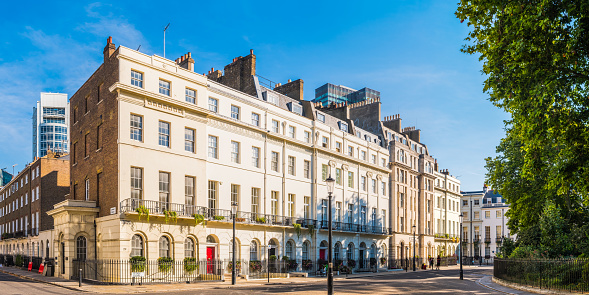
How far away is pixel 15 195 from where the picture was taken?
6400 cm

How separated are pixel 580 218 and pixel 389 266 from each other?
27085 millimetres

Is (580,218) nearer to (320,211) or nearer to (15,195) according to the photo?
(320,211)

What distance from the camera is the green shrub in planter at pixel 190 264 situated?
1230 inches

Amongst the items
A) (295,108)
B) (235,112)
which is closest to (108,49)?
(235,112)

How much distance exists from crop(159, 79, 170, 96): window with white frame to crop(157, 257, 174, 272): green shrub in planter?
35.5ft

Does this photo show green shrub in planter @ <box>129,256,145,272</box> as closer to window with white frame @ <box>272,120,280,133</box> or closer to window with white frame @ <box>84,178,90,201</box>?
window with white frame @ <box>84,178,90,201</box>

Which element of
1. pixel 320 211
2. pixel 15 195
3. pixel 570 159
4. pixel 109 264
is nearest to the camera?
pixel 570 159

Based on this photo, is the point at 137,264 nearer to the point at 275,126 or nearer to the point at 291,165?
the point at 275,126

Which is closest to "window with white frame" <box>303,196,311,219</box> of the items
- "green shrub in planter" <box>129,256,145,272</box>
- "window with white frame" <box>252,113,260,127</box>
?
"window with white frame" <box>252,113,260,127</box>

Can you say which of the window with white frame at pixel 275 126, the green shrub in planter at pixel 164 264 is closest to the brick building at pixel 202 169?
the window with white frame at pixel 275 126

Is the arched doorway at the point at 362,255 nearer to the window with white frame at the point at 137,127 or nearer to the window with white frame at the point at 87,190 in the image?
the window with white frame at the point at 87,190

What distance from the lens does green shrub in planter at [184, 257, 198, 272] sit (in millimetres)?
31234

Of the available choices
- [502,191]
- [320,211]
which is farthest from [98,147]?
[502,191]

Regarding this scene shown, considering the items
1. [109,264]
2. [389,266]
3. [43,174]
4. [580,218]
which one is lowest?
[389,266]
